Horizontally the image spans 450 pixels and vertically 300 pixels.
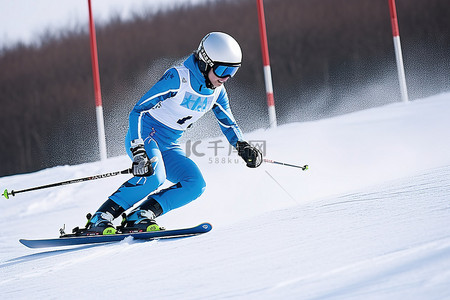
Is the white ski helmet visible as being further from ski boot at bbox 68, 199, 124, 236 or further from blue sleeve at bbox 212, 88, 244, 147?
ski boot at bbox 68, 199, 124, 236

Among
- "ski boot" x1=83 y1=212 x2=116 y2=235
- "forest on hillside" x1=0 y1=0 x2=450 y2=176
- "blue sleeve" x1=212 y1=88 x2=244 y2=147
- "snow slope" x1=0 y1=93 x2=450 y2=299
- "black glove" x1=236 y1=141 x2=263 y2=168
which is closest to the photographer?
"snow slope" x1=0 y1=93 x2=450 y2=299

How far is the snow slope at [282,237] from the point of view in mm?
1357

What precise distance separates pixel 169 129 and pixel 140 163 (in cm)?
52

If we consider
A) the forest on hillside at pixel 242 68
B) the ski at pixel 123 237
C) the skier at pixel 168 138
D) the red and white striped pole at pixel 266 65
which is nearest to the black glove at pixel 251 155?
the skier at pixel 168 138

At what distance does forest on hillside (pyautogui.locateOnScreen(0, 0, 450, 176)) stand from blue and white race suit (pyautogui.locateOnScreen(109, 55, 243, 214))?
14.5 ft

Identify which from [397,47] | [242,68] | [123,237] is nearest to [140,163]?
[123,237]

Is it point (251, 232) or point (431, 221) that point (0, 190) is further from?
point (431, 221)

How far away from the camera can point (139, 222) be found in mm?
2986

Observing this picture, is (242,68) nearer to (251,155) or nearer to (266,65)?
(266,65)

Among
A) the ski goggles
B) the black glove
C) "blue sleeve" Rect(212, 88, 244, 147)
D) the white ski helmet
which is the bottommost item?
the black glove

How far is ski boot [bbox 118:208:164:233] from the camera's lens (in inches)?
116

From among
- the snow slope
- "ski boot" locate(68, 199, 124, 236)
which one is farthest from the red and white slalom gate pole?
"ski boot" locate(68, 199, 124, 236)

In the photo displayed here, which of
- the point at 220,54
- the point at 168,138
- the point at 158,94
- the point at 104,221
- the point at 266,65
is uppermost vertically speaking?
the point at 266,65

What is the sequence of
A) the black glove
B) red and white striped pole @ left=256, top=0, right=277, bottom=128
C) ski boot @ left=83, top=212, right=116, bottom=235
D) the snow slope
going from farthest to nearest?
1. red and white striped pole @ left=256, top=0, right=277, bottom=128
2. the black glove
3. ski boot @ left=83, top=212, right=116, bottom=235
4. the snow slope
